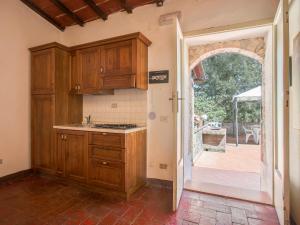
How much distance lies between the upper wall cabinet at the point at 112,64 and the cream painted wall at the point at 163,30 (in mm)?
234

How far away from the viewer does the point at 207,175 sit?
3.35 meters

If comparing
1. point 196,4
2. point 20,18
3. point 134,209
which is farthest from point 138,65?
point 20,18

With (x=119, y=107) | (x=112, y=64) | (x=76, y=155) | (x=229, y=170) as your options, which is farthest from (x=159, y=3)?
(x=229, y=170)

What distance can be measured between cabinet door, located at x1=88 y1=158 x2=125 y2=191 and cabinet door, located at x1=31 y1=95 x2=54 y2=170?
962 mm

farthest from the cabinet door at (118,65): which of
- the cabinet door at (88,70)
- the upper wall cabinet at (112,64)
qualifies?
the cabinet door at (88,70)

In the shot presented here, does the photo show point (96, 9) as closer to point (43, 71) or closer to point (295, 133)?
point (43, 71)

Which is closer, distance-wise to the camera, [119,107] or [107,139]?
[107,139]

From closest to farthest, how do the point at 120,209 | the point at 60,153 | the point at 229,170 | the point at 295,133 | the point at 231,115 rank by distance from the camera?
the point at 295,133 < the point at 120,209 < the point at 60,153 < the point at 229,170 < the point at 231,115

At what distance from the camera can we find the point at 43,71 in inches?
126

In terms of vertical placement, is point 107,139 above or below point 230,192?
above

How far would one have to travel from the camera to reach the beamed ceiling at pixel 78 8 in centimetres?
303

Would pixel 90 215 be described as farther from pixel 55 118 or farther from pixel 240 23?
pixel 240 23

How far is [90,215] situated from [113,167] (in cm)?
64

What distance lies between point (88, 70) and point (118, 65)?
0.64 metres
